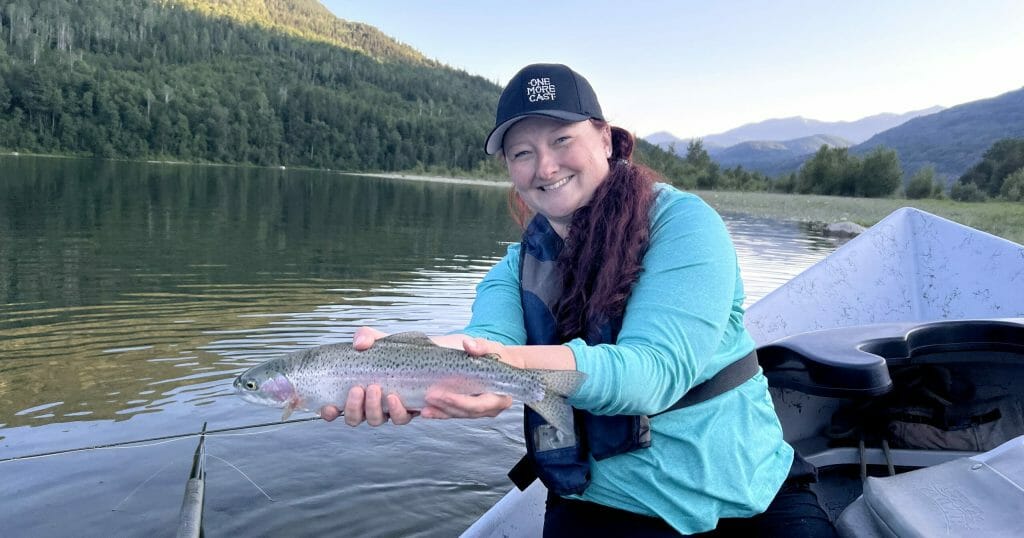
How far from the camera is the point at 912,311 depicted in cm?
599

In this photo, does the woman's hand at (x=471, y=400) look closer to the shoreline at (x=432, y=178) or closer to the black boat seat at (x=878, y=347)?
the black boat seat at (x=878, y=347)

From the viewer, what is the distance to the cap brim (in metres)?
2.67

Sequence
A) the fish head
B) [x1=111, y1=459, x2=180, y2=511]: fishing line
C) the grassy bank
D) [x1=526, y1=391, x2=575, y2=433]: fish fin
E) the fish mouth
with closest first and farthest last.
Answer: [x1=526, y1=391, x2=575, y2=433]: fish fin < the fish mouth < the fish head < [x1=111, y1=459, x2=180, y2=511]: fishing line < the grassy bank

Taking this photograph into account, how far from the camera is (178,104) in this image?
13362cm

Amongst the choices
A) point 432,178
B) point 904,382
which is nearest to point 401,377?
point 904,382

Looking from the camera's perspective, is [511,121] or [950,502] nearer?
[950,502]

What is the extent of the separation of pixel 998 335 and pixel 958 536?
2.02 meters

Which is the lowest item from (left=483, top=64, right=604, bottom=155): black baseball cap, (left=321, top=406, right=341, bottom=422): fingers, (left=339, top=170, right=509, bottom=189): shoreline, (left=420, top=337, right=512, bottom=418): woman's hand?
(left=321, top=406, right=341, bottom=422): fingers

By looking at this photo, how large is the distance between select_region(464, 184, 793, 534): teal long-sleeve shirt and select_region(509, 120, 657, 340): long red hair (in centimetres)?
6

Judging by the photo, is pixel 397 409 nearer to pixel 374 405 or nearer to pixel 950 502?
pixel 374 405

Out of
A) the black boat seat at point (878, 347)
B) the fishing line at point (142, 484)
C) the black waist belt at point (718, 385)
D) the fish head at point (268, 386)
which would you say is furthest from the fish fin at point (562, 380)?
the fishing line at point (142, 484)

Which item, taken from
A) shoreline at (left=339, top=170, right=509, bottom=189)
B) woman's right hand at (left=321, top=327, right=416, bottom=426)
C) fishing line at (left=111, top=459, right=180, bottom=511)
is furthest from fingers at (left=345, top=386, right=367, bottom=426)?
shoreline at (left=339, top=170, right=509, bottom=189)

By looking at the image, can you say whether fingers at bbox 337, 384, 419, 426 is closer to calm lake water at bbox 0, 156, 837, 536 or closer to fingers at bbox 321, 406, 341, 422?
fingers at bbox 321, 406, 341, 422

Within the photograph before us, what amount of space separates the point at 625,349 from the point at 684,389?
10.8 inches
